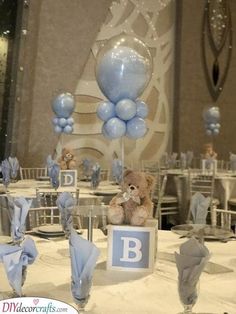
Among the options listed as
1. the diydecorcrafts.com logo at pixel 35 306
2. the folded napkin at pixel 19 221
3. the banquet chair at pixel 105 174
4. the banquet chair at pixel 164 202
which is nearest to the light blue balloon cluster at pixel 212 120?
the banquet chair at pixel 164 202

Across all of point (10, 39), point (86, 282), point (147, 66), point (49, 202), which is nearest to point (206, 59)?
point (10, 39)

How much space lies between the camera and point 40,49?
736 centimetres

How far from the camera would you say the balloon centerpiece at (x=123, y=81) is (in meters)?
2.58

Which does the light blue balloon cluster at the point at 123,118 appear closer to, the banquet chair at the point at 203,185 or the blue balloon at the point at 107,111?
the blue balloon at the point at 107,111

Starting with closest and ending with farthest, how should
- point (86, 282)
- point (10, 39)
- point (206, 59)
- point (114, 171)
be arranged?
point (86, 282) < point (114, 171) < point (10, 39) < point (206, 59)

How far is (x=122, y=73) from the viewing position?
2.64m

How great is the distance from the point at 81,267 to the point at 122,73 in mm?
1534

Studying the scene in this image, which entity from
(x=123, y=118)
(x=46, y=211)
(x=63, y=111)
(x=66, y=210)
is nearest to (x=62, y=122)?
(x=63, y=111)

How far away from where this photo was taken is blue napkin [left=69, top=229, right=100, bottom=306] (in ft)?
4.30

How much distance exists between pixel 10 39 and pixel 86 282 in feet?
20.8

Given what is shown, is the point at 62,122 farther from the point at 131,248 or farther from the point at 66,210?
the point at 131,248

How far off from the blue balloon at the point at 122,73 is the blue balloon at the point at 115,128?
0.43 feet

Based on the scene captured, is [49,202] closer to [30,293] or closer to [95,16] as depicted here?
[30,293]

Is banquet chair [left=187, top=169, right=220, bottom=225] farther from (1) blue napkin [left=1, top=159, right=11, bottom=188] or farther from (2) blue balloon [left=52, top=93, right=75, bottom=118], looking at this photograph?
(1) blue napkin [left=1, top=159, right=11, bottom=188]
